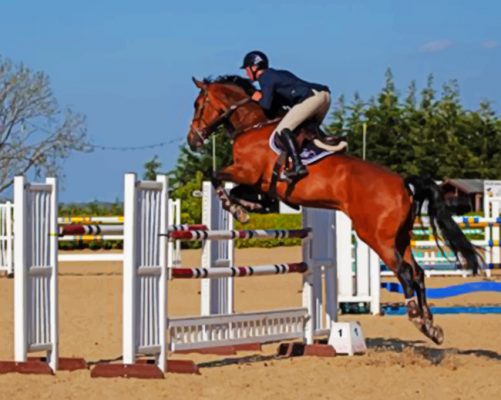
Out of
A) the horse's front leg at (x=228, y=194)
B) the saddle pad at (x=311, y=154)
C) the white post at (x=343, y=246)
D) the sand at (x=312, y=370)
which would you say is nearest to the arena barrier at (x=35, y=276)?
the sand at (x=312, y=370)

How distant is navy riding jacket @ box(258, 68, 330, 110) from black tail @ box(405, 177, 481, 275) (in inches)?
44.6

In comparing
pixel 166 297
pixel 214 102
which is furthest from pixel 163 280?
pixel 214 102

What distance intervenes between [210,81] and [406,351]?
9.56ft

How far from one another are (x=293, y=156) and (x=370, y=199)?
686mm

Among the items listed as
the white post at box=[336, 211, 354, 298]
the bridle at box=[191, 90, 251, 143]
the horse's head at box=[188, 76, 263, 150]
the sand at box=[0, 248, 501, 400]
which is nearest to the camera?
the sand at box=[0, 248, 501, 400]

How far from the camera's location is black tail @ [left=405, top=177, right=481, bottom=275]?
10.1 metres

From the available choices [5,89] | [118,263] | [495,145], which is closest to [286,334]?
[118,263]

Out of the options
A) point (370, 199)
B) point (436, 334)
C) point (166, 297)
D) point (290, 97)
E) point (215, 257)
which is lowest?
Answer: point (436, 334)

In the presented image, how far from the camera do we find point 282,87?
1055 cm

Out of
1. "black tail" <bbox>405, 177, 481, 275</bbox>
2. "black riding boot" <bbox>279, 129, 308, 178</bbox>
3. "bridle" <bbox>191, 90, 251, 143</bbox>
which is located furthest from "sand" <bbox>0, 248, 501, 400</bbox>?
"bridle" <bbox>191, 90, 251, 143</bbox>

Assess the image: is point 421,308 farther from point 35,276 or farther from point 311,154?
point 35,276

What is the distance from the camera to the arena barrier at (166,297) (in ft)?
28.9

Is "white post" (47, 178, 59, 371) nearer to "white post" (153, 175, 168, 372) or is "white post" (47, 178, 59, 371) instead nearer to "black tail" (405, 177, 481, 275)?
"white post" (153, 175, 168, 372)

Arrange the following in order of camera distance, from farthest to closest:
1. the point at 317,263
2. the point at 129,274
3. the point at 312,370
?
the point at 317,263
the point at 312,370
the point at 129,274
